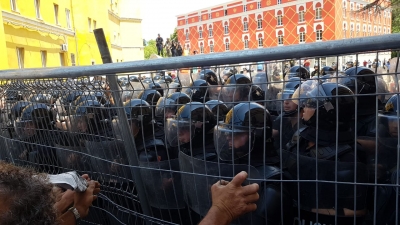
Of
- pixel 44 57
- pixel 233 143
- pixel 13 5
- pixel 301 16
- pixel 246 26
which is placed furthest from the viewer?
pixel 246 26

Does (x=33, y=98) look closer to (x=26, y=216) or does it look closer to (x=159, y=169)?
(x=159, y=169)

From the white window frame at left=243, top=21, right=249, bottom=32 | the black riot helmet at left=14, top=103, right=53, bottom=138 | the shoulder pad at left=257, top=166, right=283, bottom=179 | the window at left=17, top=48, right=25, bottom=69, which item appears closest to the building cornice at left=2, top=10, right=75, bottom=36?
the window at left=17, top=48, right=25, bottom=69

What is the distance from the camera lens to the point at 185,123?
219 centimetres

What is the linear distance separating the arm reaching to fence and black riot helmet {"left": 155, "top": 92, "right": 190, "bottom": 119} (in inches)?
20.7

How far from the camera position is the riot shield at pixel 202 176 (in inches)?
67.6

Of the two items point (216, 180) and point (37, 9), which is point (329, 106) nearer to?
point (216, 180)

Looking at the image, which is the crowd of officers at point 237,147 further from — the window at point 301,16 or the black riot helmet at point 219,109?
the window at point 301,16

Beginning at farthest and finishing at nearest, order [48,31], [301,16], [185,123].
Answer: [301,16] → [48,31] → [185,123]

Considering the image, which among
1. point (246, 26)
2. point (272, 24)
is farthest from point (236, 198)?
point (246, 26)

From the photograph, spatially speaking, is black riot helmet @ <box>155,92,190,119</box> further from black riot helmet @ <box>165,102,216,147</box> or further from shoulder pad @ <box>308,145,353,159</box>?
shoulder pad @ <box>308,145,353,159</box>

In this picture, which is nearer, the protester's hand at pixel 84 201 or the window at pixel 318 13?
the protester's hand at pixel 84 201

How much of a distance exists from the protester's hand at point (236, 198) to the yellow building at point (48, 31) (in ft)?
43.2

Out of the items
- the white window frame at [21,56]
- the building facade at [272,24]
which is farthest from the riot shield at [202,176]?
the building facade at [272,24]

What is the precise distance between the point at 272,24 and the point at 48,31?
106ft
